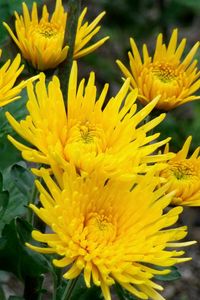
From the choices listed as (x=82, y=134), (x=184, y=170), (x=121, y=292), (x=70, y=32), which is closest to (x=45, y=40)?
(x=70, y=32)

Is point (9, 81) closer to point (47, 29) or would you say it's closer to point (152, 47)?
point (47, 29)

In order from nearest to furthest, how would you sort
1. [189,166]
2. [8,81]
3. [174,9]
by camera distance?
[8,81] → [189,166] → [174,9]

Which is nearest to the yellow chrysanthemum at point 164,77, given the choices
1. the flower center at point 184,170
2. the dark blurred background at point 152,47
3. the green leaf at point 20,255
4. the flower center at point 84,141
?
the flower center at point 184,170

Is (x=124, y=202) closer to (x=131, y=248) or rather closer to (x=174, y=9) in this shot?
(x=131, y=248)

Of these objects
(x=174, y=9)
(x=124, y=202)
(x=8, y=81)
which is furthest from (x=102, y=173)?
(x=174, y=9)

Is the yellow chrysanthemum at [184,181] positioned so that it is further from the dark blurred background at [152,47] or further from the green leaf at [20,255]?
the dark blurred background at [152,47]

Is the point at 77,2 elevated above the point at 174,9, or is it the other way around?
the point at 77,2
